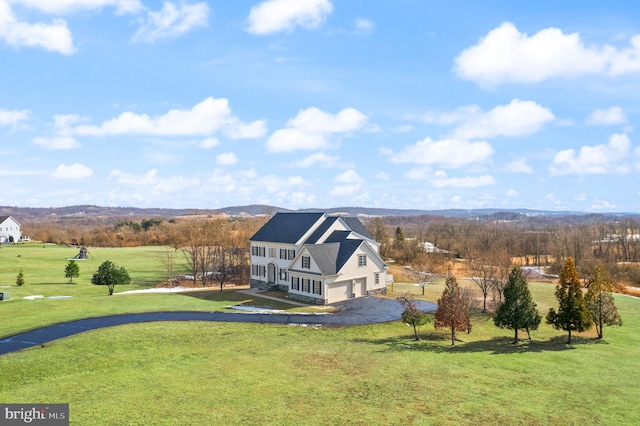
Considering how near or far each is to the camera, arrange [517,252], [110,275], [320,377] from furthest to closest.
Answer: [517,252] < [110,275] < [320,377]

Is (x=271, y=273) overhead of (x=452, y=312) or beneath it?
overhead

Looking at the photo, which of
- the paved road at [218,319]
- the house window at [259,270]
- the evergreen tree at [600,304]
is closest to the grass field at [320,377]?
the evergreen tree at [600,304]

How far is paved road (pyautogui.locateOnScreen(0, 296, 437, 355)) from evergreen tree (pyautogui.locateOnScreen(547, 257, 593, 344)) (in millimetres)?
11488

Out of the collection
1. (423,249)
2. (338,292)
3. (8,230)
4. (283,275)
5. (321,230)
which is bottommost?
(338,292)

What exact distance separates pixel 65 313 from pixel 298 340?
1944 centimetres

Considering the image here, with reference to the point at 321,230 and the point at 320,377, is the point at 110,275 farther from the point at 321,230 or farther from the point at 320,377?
the point at 320,377

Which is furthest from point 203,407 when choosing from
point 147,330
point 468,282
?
point 468,282

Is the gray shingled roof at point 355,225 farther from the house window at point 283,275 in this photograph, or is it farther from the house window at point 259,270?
the house window at point 259,270

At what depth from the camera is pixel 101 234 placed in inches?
4405

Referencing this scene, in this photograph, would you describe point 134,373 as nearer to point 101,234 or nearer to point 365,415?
point 365,415

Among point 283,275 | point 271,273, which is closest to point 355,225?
point 283,275

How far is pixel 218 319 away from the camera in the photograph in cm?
3198

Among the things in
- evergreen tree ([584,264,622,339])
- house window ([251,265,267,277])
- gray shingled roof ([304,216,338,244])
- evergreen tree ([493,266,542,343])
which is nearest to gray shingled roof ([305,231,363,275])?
gray shingled roof ([304,216,338,244])

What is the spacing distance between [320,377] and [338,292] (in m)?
21.6
